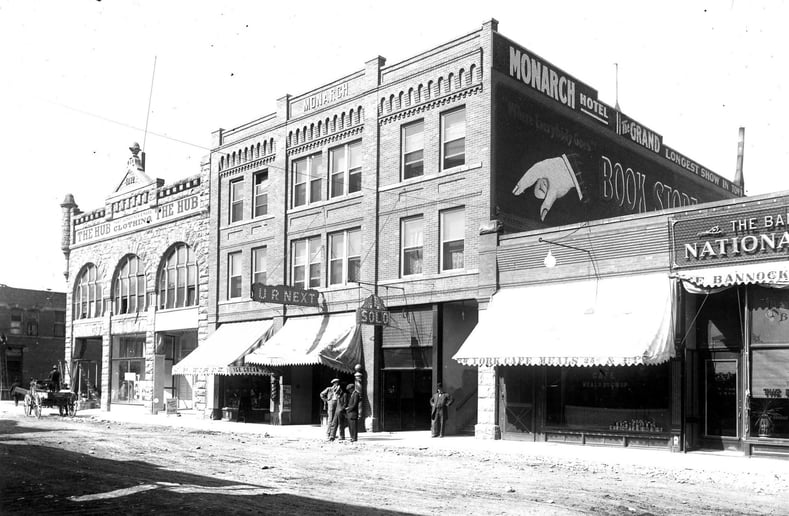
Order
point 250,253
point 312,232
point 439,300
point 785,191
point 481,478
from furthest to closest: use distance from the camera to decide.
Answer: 1. point 250,253
2. point 312,232
3. point 439,300
4. point 785,191
5. point 481,478

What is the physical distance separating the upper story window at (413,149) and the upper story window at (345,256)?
305cm

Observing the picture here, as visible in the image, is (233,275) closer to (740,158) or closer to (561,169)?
(561,169)

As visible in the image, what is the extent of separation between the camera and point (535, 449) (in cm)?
2028

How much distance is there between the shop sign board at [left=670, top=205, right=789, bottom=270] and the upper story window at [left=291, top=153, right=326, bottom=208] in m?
14.1

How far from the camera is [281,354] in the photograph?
1112 inches

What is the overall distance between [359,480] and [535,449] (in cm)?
766

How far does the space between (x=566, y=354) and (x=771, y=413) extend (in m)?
4.70

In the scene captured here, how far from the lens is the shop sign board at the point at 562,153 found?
25453 millimetres

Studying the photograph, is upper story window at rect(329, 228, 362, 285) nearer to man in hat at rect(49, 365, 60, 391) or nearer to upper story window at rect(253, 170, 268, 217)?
upper story window at rect(253, 170, 268, 217)

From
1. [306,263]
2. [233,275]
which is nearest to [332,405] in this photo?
[306,263]

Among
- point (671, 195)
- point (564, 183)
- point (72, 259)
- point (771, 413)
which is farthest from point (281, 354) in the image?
point (72, 259)

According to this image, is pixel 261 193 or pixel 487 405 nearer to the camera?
pixel 487 405

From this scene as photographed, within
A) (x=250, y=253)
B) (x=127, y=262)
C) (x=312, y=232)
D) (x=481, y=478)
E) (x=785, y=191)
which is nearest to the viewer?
(x=481, y=478)

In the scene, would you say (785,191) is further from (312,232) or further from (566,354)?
(312,232)
